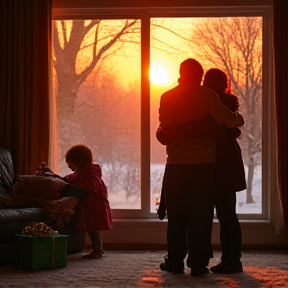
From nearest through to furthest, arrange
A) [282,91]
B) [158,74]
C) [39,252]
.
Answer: [39,252], [282,91], [158,74]

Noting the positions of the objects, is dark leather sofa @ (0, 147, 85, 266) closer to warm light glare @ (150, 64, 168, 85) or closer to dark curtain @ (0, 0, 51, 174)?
dark curtain @ (0, 0, 51, 174)

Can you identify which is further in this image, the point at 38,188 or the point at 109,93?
the point at 109,93

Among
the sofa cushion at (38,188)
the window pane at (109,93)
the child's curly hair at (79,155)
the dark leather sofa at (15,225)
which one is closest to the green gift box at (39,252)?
the dark leather sofa at (15,225)

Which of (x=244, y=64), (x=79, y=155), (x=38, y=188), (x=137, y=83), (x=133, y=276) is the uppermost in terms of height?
(x=244, y=64)

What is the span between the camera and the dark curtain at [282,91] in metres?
5.22

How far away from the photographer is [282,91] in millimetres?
5223

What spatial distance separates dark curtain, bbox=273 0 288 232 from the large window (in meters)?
0.22

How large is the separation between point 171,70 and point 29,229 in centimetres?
208

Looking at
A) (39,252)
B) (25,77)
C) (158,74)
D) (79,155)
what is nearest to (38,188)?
(79,155)

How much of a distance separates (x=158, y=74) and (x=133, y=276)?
2133mm

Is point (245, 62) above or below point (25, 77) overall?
above

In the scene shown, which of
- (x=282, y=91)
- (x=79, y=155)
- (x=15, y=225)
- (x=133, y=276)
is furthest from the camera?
(x=282, y=91)

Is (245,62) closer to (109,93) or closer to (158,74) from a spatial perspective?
(158,74)

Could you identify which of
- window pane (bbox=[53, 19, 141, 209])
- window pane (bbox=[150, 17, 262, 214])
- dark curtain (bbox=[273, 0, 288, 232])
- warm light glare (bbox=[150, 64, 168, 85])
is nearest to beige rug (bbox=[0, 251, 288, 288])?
dark curtain (bbox=[273, 0, 288, 232])
